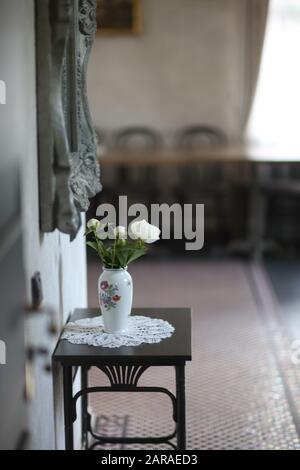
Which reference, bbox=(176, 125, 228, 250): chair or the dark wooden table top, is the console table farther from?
bbox=(176, 125, 228, 250): chair

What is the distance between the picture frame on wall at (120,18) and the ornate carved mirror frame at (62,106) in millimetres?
4867

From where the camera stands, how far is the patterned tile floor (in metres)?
3.29

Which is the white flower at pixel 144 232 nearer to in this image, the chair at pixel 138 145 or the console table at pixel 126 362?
the console table at pixel 126 362

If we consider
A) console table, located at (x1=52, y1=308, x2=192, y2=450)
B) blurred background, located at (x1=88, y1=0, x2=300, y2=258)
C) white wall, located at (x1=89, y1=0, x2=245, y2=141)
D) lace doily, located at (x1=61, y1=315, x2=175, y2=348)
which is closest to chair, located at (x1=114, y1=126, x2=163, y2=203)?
blurred background, located at (x1=88, y1=0, x2=300, y2=258)

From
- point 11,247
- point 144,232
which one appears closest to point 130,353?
point 144,232

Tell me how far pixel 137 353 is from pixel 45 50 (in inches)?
34.8

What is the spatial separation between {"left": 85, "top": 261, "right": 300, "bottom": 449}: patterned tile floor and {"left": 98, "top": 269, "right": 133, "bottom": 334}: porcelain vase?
3.04ft

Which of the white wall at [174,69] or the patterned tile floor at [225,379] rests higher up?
the white wall at [174,69]

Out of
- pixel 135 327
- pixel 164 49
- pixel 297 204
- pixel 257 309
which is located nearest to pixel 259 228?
pixel 297 204

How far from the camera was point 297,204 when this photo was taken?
6.79 meters

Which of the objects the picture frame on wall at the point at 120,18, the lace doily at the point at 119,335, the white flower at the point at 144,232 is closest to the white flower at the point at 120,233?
the white flower at the point at 144,232

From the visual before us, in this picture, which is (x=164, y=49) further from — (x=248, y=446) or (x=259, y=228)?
(x=248, y=446)

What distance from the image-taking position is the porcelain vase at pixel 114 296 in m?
2.39

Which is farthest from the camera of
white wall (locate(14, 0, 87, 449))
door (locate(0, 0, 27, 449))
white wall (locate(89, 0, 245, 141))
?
white wall (locate(89, 0, 245, 141))
